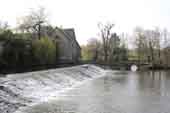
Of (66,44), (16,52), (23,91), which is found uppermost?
(66,44)

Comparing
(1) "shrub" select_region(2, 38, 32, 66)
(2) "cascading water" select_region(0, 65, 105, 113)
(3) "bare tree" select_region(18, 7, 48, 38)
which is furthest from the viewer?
(3) "bare tree" select_region(18, 7, 48, 38)

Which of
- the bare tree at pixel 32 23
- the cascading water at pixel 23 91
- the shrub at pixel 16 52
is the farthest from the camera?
the bare tree at pixel 32 23

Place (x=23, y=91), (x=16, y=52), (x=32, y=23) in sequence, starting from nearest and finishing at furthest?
(x=23, y=91) < (x=16, y=52) < (x=32, y=23)

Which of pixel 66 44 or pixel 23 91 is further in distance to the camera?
pixel 66 44

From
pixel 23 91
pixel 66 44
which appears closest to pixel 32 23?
pixel 66 44

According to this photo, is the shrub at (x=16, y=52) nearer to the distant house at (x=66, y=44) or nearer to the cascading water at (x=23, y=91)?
the cascading water at (x=23, y=91)

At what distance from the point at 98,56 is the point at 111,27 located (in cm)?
852

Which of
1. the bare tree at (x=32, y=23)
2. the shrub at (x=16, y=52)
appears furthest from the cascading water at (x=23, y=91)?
the bare tree at (x=32, y=23)

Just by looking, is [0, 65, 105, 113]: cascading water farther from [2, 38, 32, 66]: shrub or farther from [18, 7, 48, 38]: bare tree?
[18, 7, 48, 38]: bare tree

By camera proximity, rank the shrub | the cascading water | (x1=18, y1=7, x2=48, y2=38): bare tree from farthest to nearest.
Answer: (x1=18, y1=7, x2=48, y2=38): bare tree → the shrub → the cascading water

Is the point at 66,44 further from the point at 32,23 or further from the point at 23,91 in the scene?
the point at 23,91

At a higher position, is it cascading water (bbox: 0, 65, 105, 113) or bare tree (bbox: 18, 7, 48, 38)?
bare tree (bbox: 18, 7, 48, 38)

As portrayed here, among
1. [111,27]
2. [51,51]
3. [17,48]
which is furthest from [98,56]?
[17,48]

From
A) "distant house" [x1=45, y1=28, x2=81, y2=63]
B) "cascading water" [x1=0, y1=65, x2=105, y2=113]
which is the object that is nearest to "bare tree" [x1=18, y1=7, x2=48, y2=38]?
"distant house" [x1=45, y1=28, x2=81, y2=63]
